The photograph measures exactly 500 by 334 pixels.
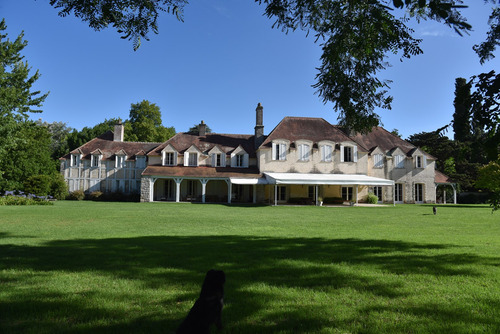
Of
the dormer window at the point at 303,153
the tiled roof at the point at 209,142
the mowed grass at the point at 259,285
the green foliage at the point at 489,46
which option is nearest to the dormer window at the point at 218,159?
the tiled roof at the point at 209,142

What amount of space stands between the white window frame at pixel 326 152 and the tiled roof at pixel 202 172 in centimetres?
644

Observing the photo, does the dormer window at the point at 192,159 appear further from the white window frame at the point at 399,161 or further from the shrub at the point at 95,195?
the white window frame at the point at 399,161

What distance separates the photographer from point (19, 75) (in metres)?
18.5

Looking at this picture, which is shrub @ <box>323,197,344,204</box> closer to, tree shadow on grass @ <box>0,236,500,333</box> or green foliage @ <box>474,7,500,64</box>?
tree shadow on grass @ <box>0,236,500,333</box>

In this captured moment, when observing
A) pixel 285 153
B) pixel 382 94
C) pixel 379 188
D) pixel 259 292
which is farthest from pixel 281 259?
pixel 379 188

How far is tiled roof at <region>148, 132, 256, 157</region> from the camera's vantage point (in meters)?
32.3

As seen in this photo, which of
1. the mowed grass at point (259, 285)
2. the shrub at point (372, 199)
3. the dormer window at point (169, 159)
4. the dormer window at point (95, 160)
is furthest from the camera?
the dormer window at point (95, 160)

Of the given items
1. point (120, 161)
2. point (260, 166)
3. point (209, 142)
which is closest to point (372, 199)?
point (260, 166)

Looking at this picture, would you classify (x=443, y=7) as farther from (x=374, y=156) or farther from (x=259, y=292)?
(x=374, y=156)

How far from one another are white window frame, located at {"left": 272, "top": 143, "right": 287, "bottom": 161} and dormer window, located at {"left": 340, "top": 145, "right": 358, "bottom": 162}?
5.60 metres

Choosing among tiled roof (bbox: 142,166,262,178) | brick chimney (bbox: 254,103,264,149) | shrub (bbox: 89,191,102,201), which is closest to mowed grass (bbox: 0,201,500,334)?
tiled roof (bbox: 142,166,262,178)

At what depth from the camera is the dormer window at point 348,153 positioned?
31281 millimetres

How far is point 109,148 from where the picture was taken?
34.6m

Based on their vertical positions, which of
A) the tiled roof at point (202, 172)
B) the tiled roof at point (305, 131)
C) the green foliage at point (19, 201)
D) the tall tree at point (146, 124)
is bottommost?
the green foliage at point (19, 201)
